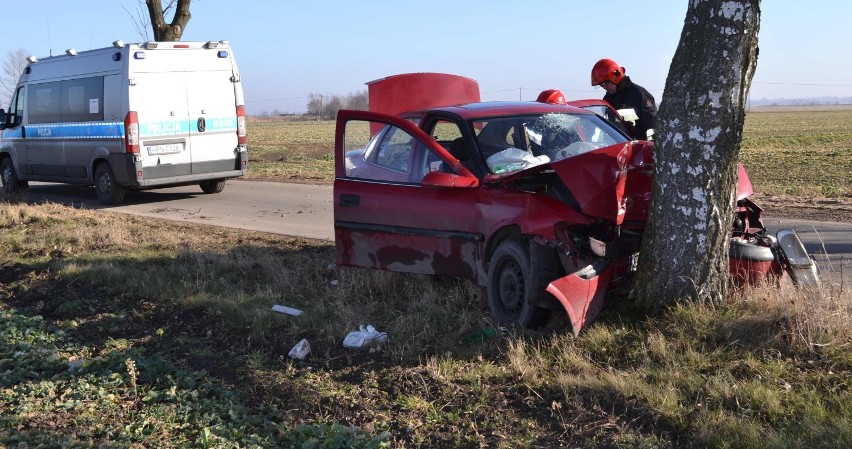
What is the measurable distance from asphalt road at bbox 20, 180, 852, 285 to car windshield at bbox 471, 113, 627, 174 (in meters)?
2.38

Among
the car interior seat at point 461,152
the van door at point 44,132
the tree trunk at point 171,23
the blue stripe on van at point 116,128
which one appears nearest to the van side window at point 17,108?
the van door at point 44,132

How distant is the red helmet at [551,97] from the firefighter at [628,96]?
394 millimetres

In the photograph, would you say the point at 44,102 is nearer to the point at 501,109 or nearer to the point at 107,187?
the point at 107,187

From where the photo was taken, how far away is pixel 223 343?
6273 millimetres

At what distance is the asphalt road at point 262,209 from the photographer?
9547 millimetres

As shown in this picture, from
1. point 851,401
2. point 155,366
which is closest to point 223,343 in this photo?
point 155,366

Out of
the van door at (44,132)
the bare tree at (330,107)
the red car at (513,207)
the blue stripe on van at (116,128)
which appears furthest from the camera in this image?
the bare tree at (330,107)

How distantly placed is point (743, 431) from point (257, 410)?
2543mm

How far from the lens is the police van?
1426 cm

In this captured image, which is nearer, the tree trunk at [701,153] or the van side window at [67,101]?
the tree trunk at [701,153]

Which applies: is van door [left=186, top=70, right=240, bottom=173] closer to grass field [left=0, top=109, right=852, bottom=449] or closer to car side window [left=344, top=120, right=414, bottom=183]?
grass field [left=0, top=109, right=852, bottom=449]

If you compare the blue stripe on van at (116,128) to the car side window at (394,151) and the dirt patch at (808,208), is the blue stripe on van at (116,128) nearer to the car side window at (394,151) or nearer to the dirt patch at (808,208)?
the car side window at (394,151)

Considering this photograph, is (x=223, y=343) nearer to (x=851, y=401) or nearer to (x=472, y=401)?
(x=472, y=401)

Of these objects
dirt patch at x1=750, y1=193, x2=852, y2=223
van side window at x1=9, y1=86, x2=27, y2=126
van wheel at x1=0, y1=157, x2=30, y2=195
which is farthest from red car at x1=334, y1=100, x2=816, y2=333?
van wheel at x1=0, y1=157, x2=30, y2=195
